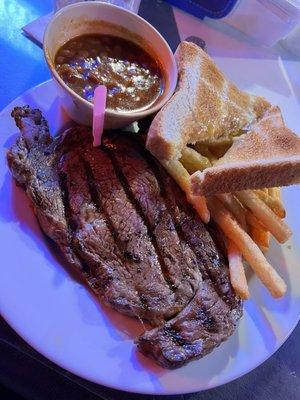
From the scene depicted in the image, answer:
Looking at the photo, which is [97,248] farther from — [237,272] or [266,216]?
[266,216]

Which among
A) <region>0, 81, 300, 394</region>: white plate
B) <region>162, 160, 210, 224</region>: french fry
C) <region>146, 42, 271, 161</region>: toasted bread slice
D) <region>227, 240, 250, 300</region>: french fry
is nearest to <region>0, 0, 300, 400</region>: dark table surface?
<region>0, 81, 300, 394</region>: white plate

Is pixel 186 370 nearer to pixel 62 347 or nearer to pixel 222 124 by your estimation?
pixel 62 347

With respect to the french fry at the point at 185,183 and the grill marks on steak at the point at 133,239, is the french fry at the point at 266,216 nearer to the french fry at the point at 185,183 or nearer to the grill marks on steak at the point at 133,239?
the french fry at the point at 185,183

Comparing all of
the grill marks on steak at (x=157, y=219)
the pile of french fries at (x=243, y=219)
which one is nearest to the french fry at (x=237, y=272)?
the pile of french fries at (x=243, y=219)

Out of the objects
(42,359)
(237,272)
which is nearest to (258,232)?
(237,272)

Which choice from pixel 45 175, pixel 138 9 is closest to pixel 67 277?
pixel 45 175

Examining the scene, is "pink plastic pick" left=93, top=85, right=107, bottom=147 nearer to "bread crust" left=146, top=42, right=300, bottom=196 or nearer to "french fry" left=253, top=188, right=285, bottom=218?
"bread crust" left=146, top=42, right=300, bottom=196
